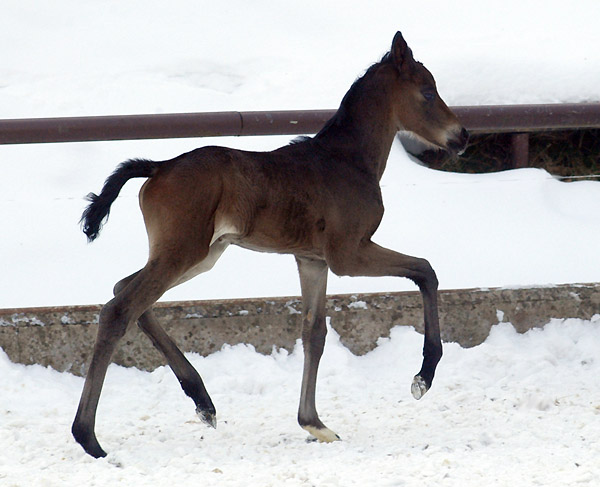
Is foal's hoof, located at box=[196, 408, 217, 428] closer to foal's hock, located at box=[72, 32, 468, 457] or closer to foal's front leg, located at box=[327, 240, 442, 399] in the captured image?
foal's hock, located at box=[72, 32, 468, 457]

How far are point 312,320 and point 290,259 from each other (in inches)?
62.5

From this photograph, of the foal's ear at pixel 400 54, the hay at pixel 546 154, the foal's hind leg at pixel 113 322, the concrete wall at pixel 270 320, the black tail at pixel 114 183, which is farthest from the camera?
the hay at pixel 546 154

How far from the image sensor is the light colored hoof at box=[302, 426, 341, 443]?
4.20 meters

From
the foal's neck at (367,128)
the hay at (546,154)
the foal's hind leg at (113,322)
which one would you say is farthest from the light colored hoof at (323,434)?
the hay at (546,154)

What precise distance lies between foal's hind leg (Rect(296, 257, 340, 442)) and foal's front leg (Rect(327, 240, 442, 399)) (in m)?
0.27

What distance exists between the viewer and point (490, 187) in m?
6.73

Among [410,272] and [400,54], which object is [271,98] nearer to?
[400,54]

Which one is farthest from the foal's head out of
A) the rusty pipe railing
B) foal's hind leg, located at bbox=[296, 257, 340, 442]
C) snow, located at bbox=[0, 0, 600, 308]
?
the rusty pipe railing

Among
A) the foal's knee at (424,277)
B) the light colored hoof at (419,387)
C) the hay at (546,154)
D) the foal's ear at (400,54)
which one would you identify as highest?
the foal's ear at (400,54)

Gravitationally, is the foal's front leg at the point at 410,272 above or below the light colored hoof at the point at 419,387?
above

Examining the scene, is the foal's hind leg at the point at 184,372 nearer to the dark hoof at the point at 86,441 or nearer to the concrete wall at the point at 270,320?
the dark hoof at the point at 86,441

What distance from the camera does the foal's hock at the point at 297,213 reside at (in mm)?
3863

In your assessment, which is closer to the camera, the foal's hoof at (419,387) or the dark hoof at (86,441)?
the dark hoof at (86,441)

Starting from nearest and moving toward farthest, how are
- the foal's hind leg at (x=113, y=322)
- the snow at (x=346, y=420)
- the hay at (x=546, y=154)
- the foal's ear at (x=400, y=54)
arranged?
the snow at (x=346, y=420) < the foal's hind leg at (x=113, y=322) < the foal's ear at (x=400, y=54) < the hay at (x=546, y=154)
